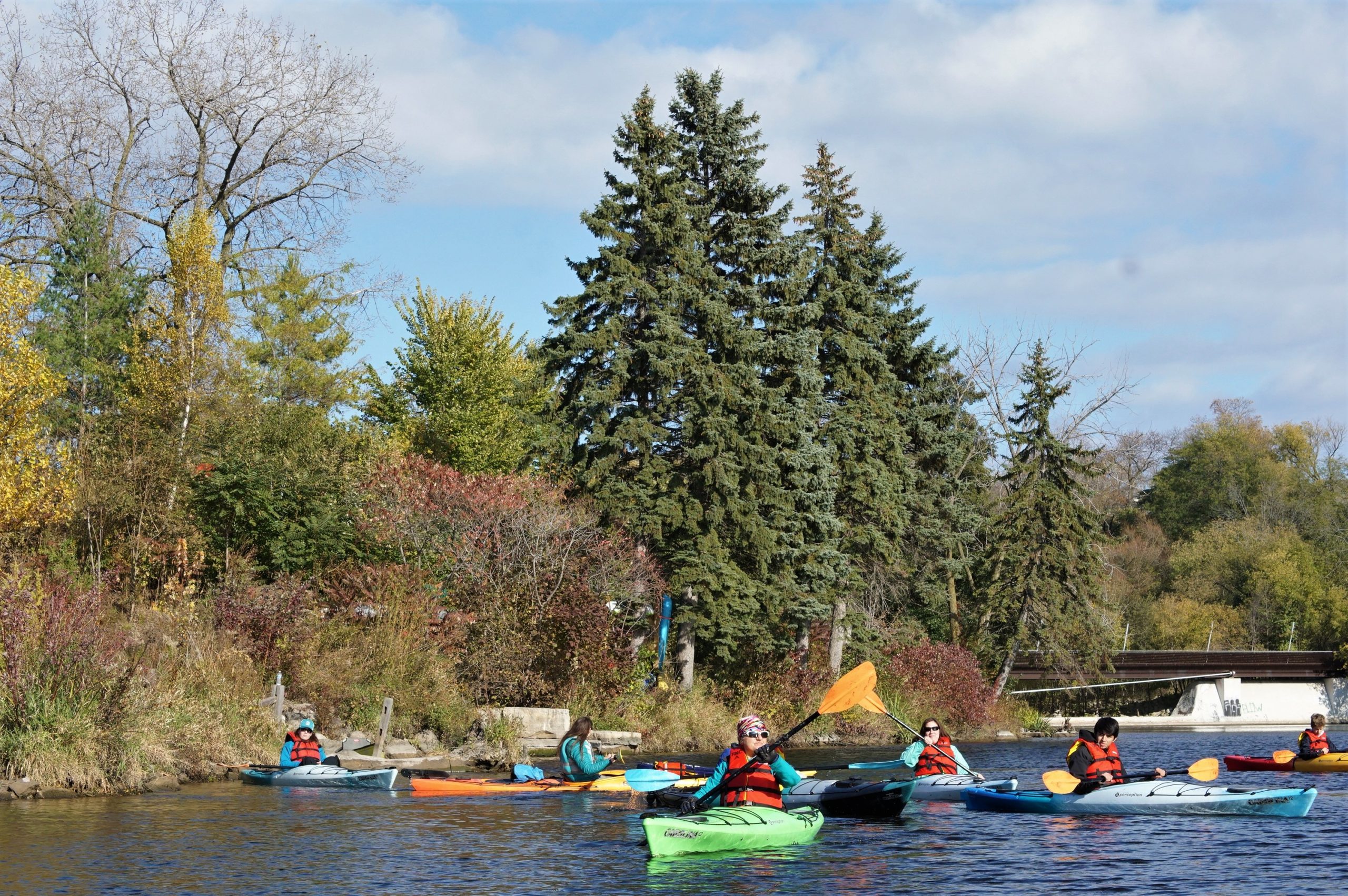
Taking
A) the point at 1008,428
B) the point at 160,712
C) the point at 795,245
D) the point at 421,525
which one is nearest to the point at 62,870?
the point at 160,712

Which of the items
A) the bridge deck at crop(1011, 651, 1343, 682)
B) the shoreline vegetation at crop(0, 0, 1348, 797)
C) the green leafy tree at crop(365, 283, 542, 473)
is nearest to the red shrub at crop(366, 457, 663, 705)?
the shoreline vegetation at crop(0, 0, 1348, 797)

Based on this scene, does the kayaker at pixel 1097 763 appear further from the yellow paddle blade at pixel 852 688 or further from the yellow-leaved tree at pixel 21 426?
the yellow-leaved tree at pixel 21 426

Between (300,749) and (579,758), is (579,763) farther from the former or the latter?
(300,749)

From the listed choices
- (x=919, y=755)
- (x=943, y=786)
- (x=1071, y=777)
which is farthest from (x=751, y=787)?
(x=919, y=755)

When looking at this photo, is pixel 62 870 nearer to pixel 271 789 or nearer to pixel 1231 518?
pixel 271 789

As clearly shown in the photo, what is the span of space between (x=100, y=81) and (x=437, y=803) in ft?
98.2

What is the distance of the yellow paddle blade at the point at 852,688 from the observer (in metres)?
18.3

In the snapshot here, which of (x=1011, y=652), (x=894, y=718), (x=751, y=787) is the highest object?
(x=1011, y=652)

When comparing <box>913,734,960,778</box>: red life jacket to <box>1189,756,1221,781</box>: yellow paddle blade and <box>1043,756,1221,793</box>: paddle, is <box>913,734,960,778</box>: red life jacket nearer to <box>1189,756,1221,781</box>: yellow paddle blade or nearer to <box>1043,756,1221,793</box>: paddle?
<box>1043,756,1221,793</box>: paddle

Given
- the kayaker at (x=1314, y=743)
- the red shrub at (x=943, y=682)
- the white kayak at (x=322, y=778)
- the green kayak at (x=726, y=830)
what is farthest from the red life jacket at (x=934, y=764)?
the red shrub at (x=943, y=682)

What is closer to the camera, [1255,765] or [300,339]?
[1255,765]

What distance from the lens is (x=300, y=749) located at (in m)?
22.0

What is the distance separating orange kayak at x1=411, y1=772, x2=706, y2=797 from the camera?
2077 cm

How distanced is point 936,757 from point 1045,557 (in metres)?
22.9
